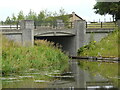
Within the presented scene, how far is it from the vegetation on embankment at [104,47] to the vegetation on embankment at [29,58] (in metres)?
10.3

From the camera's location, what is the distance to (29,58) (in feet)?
78.0

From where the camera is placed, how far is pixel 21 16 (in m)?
72.6

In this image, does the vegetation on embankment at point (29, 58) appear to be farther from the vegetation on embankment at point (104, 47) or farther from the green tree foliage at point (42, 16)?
the green tree foliage at point (42, 16)

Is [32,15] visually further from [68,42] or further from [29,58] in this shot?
[29,58]

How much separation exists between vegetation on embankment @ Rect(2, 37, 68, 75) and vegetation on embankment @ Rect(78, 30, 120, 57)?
10.3 meters

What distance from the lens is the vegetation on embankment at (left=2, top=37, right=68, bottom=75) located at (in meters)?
19.7

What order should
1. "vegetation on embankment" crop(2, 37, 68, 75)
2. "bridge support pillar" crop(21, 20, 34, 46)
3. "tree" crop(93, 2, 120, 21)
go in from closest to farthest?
"vegetation on embankment" crop(2, 37, 68, 75) → "bridge support pillar" crop(21, 20, 34, 46) → "tree" crop(93, 2, 120, 21)

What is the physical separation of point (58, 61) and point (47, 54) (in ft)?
5.59

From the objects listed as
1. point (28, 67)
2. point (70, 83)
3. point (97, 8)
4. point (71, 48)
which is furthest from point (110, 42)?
point (70, 83)

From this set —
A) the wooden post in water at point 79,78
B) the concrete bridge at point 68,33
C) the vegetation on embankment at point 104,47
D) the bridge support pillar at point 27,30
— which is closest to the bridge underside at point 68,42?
the concrete bridge at point 68,33

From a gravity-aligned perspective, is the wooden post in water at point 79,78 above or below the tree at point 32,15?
below

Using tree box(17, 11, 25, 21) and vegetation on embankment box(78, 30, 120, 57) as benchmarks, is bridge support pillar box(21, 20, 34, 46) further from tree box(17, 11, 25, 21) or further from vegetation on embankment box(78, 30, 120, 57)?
tree box(17, 11, 25, 21)

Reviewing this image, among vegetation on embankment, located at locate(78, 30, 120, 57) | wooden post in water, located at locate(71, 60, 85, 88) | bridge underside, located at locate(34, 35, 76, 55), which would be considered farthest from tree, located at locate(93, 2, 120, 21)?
wooden post in water, located at locate(71, 60, 85, 88)

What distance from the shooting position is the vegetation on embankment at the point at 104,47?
132 ft
